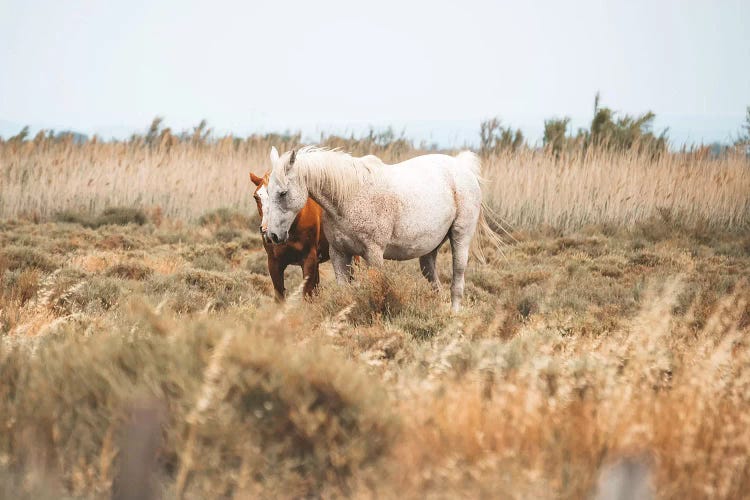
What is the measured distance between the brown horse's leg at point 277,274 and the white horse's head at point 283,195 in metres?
0.95

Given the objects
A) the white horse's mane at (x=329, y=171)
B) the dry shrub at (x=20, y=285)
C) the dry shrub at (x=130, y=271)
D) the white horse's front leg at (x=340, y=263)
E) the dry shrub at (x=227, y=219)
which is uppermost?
the white horse's mane at (x=329, y=171)

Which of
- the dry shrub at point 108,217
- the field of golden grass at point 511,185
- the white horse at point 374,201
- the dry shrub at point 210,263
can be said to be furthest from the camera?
the field of golden grass at point 511,185

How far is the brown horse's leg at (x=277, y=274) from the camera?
23.1ft

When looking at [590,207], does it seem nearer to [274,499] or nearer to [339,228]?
[339,228]

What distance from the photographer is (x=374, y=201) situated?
21.4 ft

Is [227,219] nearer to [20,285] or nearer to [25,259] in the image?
[25,259]

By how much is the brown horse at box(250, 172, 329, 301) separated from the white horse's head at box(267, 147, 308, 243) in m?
0.74

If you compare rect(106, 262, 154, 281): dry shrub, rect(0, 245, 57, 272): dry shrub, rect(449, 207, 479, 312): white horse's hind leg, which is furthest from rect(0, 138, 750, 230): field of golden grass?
rect(449, 207, 479, 312): white horse's hind leg

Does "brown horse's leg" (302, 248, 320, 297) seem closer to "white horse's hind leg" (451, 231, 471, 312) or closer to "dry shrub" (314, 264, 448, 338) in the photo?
"dry shrub" (314, 264, 448, 338)

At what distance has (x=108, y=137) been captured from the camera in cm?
1859

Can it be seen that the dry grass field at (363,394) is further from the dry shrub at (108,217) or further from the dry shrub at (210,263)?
the dry shrub at (108,217)

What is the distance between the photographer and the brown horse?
689cm

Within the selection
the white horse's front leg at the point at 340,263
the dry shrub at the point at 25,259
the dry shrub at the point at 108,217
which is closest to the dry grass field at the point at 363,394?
the white horse's front leg at the point at 340,263

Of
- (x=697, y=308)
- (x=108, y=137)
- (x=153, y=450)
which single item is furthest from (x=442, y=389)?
(x=108, y=137)
